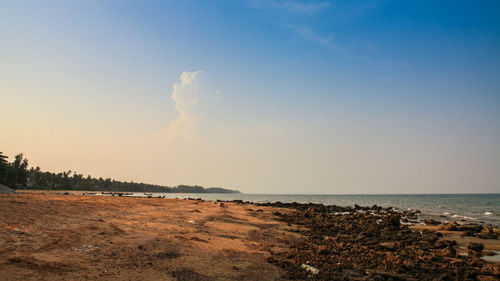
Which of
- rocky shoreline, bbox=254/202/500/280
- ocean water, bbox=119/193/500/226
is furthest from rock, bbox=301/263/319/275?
ocean water, bbox=119/193/500/226

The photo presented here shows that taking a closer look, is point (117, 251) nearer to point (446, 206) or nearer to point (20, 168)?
point (446, 206)

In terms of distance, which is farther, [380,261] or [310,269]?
[380,261]

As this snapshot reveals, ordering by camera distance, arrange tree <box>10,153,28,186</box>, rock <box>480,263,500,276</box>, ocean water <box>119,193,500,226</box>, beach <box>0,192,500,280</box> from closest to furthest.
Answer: beach <box>0,192,500,280</box>
rock <box>480,263,500,276</box>
ocean water <box>119,193,500,226</box>
tree <box>10,153,28,186</box>

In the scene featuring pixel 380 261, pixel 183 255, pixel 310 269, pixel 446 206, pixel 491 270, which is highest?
pixel 183 255

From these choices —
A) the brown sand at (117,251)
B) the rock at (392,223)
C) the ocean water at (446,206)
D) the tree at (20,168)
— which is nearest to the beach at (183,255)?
the brown sand at (117,251)

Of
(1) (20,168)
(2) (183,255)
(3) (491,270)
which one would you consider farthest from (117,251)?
(1) (20,168)

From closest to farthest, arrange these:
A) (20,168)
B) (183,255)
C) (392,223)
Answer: (183,255), (392,223), (20,168)

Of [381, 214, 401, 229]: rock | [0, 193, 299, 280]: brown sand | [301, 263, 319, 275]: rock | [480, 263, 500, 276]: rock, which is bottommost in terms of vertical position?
[381, 214, 401, 229]: rock

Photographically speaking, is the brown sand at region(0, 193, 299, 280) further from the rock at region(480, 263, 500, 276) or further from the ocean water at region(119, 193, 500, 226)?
the ocean water at region(119, 193, 500, 226)

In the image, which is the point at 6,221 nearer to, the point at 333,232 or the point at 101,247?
the point at 101,247

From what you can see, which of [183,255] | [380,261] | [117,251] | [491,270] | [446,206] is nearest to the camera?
[117,251]

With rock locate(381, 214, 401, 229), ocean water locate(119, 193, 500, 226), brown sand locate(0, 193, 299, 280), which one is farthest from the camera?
ocean water locate(119, 193, 500, 226)

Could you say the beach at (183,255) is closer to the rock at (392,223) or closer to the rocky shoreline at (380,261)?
the rocky shoreline at (380,261)

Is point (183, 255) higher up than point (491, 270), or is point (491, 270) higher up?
point (183, 255)
